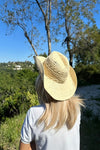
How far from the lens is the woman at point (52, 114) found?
Answer: 39.3 inches

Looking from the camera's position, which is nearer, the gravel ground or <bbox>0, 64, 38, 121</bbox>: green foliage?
<bbox>0, 64, 38, 121</bbox>: green foliage

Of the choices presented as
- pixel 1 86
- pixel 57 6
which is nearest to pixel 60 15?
pixel 57 6

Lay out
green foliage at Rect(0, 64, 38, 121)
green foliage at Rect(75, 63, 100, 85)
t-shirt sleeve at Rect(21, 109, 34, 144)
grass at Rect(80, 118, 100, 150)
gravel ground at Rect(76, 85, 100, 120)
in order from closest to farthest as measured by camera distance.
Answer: t-shirt sleeve at Rect(21, 109, 34, 144), grass at Rect(80, 118, 100, 150), green foliage at Rect(0, 64, 38, 121), gravel ground at Rect(76, 85, 100, 120), green foliage at Rect(75, 63, 100, 85)

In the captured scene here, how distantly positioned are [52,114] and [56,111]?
4 cm

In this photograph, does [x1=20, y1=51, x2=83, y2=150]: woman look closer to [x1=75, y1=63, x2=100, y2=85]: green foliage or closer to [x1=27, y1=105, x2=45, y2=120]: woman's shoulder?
[x1=27, y1=105, x2=45, y2=120]: woman's shoulder

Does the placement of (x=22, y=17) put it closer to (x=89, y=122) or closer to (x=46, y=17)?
(x=46, y=17)

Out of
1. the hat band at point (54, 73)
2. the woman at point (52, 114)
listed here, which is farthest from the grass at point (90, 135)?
the hat band at point (54, 73)

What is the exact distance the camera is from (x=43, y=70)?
994 millimetres

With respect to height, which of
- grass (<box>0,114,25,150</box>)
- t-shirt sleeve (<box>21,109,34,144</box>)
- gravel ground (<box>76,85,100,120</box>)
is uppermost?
t-shirt sleeve (<box>21,109,34,144</box>)

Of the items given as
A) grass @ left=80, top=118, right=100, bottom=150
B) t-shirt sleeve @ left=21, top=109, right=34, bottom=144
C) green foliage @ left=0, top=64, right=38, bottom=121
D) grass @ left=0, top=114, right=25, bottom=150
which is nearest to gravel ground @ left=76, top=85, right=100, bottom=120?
grass @ left=80, top=118, right=100, bottom=150

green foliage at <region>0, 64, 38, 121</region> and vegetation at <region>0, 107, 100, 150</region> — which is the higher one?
green foliage at <region>0, 64, 38, 121</region>

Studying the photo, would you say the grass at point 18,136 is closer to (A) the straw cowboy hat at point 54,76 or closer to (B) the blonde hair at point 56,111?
(B) the blonde hair at point 56,111

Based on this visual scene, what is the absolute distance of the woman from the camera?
3.27ft

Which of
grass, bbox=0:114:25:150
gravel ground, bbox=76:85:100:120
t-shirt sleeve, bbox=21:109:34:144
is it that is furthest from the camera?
gravel ground, bbox=76:85:100:120
